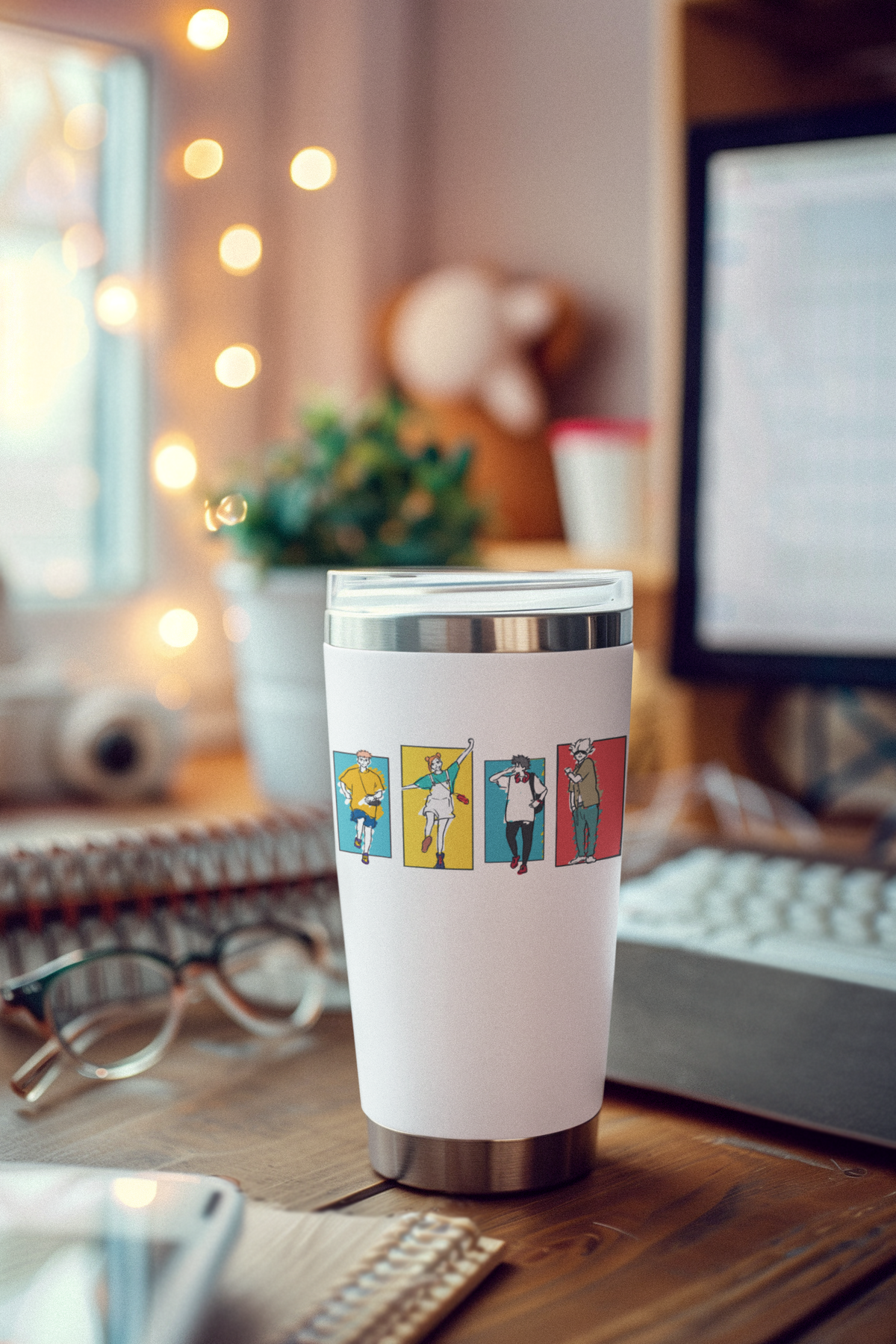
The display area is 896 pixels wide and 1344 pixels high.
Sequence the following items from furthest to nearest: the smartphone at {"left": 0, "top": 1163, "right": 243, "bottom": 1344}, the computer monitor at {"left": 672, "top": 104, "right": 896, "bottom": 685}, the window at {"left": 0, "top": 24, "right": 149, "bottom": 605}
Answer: the window at {"left": 0, "top": 24, "right": 149, "bottom": 605}, the computer monitor at {"left": 672, "top": 104, "right": 896, "bottom": 685}, the smartphone at {"left": 0, "top": 1163, "right": 243, "bottom": 1344}

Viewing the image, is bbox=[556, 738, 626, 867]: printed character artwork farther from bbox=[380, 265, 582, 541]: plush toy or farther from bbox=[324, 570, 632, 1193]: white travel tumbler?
bbox=[380, 265, 582, 541]: plush toy

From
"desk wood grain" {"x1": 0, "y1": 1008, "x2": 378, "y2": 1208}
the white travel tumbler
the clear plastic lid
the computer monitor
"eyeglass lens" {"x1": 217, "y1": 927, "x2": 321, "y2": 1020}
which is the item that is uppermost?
the computer monitor

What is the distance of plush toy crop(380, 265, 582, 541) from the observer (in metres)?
1.20

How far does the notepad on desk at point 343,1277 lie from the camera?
0.80ft

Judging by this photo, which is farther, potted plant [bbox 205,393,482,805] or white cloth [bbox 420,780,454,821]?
potted plant [bbox 205,393,482,805]

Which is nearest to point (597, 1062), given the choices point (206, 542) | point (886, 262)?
point (886, 262)

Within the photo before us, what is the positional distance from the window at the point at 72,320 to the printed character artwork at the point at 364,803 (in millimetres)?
910

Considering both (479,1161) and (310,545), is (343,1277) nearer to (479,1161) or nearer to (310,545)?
(479,1161)

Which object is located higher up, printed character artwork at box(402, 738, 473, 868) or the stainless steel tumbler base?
printed character artwork at box(402, 738, 473, 868)

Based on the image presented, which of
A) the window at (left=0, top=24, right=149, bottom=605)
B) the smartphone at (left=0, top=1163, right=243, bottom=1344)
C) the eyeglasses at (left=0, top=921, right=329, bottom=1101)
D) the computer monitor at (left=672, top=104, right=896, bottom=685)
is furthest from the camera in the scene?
A: the window at (left=0, top=24, right=149, bottom=605)

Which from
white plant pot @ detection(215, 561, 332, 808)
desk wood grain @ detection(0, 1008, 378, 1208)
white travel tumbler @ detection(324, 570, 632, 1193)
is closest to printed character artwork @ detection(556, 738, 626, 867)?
white travel tumbler @ detection(324, 570, 632, 1193)

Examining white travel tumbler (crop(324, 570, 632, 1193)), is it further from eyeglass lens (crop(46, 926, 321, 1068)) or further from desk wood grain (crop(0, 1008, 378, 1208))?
eyeglass lens (crop(46, 926, 321, 1068))

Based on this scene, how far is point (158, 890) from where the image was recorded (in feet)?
1.57

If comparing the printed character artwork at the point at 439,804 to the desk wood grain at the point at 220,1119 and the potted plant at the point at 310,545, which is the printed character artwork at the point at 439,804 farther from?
the potted plant at the point at 310,545
